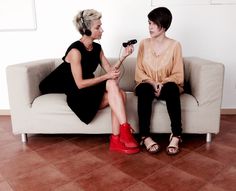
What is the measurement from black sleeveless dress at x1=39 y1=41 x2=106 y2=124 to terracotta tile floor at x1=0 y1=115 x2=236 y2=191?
1.05 ft

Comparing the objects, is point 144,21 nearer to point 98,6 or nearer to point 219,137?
point 98,6

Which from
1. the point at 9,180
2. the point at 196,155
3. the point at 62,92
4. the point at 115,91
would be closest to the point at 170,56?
the point at 115,91

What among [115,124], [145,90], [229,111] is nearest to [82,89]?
[115,124]

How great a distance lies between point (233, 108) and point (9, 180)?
242 centimetres

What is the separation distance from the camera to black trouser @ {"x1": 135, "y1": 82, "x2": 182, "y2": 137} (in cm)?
189

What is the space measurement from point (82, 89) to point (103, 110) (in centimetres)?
24

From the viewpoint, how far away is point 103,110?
80.1 inches

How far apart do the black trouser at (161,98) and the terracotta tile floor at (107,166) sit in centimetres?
19

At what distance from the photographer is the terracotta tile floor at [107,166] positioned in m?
1.50

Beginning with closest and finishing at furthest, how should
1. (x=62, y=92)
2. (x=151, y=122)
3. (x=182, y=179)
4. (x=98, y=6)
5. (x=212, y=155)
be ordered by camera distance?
(x=182, y=179) < (x=212, y=155) < (x=151, y=122) < (x=62, y=92) < (x=98, y=6)

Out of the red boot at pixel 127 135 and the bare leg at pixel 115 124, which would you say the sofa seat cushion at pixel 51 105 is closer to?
the bare leg at pixel 115 124

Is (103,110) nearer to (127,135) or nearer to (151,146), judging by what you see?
(127,135)

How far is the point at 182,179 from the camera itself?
1.54 m

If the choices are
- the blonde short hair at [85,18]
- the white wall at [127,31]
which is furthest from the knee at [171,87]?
the white wall at [127,31]
